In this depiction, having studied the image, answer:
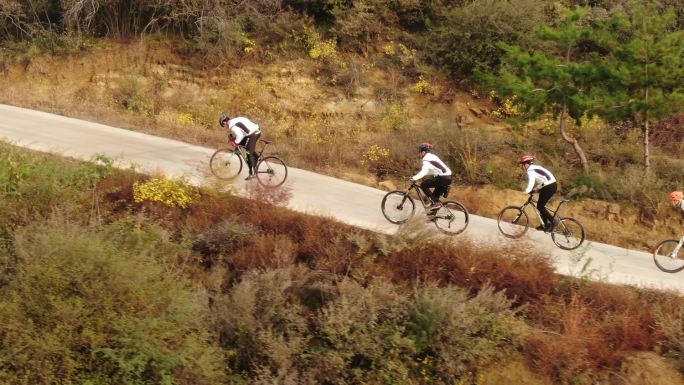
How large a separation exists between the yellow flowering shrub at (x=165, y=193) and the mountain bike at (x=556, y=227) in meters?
6.26

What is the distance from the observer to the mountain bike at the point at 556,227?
1221cm

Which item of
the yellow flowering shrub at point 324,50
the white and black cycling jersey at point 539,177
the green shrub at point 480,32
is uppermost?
the green shrub at point 480,32

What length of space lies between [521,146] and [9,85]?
17.8 meters

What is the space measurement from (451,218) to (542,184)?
6.07 ft

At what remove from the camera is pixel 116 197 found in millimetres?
Answer: 12469

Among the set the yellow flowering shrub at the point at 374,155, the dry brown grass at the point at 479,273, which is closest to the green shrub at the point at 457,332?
the dry brown grass at the point at 479,273

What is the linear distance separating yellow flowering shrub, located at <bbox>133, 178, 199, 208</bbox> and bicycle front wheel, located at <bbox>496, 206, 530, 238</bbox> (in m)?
6.19

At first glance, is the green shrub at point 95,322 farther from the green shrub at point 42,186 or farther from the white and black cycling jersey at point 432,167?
the white and black cycling jersey at point 432,167

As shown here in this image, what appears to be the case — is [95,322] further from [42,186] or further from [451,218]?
[451,218]

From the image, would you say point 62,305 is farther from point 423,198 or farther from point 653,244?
point 653,244

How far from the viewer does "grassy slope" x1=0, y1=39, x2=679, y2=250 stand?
16.6m

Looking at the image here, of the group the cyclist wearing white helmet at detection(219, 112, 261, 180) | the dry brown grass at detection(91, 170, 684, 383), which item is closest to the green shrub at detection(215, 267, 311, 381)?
the dry brown grass at detection(91, 170, 684, 383)

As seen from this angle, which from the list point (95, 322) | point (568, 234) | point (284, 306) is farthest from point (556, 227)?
point (95, 322)

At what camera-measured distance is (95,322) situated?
8.27m
